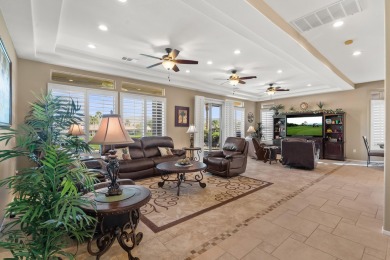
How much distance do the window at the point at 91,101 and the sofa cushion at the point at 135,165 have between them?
1.46 metres

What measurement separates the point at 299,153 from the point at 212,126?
3852 millimetres

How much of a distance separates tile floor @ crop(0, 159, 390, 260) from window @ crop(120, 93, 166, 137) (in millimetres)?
4002

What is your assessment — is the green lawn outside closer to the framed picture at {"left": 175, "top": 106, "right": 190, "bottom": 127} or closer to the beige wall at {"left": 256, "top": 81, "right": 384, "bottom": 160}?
the beige wall at {"left": 256, "top": 81, "right": 384, "bottom": 160}

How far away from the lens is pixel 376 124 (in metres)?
7.19

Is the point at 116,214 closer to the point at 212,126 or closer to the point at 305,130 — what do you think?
the point at 212,126

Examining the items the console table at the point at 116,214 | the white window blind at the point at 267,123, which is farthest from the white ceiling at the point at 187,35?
the white window blind at the point at 267,123

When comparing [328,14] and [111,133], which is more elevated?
[328,14]

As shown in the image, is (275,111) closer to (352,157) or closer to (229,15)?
(352,157)

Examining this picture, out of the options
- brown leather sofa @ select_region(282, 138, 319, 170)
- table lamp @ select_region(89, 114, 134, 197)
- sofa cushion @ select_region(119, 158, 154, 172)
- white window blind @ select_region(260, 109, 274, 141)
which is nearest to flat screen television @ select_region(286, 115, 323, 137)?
white window blind @ select_region(260, 109, 274, 141)

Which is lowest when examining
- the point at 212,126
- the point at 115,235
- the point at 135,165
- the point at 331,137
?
the point at 115,235

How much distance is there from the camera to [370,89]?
7.30m

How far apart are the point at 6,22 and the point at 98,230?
3307 millimetres

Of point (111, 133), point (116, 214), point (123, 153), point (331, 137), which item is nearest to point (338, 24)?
point (111, 133)

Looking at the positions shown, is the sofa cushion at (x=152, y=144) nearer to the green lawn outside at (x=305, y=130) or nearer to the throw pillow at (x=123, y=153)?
the throw pillow at (x=123, y=153)
